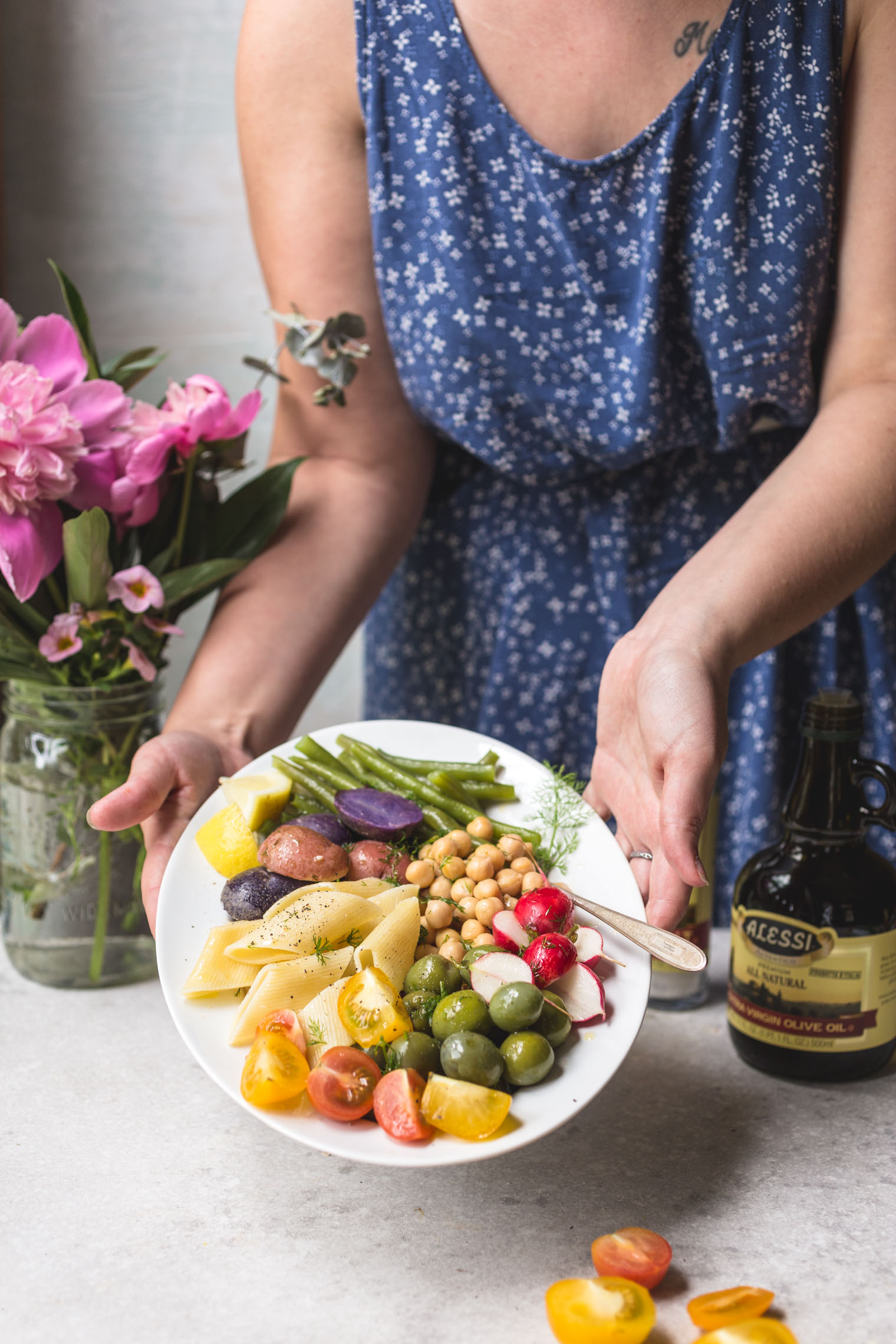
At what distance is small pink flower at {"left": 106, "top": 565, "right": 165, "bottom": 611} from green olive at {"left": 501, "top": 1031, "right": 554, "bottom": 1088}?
1.66 ft

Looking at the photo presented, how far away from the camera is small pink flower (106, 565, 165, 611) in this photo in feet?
3.35

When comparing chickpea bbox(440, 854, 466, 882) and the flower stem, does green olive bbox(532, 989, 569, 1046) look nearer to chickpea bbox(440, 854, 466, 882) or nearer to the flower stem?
chickpea bbox(440, 854, 466, 882)

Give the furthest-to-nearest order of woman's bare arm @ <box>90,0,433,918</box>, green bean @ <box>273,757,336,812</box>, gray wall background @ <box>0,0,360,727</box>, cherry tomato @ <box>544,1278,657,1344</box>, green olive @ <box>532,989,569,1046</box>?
gray wall background @ <box>0,0,360,727</box>, woman's bare arm @ <box>90,0,433,918</box>, green bean @ <box>273,757,336,812</box>, green olive @ <box>532,989,569,1046</box>, cherry tomato @ <box>544,1278,657,1344</box>

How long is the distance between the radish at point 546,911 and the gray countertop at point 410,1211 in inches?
7.3

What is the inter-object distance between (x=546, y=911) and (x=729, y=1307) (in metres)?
0.27

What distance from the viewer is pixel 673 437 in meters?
1.21

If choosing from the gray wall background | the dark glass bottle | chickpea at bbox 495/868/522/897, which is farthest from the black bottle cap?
the gray wall background

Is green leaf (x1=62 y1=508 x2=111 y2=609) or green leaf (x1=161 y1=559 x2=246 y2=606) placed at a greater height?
green leaf (x1=62 y1=508 x2=111 y2=609)

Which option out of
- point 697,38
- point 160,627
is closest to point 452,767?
point 160,627

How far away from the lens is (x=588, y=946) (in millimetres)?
827

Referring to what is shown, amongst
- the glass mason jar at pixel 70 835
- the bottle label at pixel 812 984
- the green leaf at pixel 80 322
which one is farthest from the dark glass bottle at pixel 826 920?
the green leaf at pixel 80 322

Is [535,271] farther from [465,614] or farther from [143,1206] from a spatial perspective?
[143,1206]

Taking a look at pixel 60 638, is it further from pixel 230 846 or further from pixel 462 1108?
pixel 462 1108

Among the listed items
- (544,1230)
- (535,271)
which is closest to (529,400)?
(535,271)
